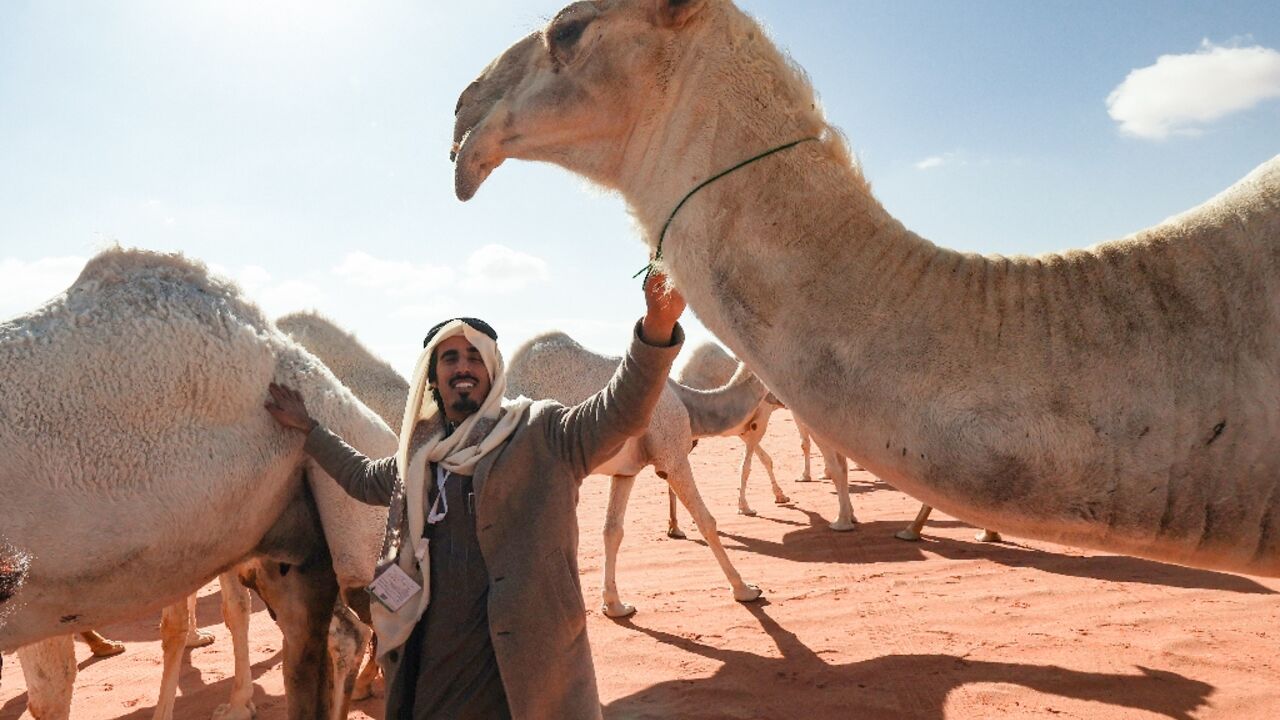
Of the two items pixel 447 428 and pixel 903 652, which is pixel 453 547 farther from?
pixel 903 652

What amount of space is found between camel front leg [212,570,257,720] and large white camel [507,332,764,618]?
104 inches

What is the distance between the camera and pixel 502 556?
226 centimetres

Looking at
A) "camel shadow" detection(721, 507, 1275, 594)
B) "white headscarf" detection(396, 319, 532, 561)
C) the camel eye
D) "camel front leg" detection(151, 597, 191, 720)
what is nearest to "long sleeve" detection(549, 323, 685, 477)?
"white headscarf" detection(396, 319, 532, 561)

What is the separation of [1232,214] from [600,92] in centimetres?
146

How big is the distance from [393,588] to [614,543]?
437cm

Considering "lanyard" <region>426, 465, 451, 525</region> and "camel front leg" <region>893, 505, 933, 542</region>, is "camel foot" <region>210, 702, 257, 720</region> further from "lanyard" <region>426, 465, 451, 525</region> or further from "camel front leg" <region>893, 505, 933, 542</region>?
"camel front leg" <region>893, 505, 933, 542</region>

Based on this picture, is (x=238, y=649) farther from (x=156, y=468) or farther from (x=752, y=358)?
(x=752, y=358)

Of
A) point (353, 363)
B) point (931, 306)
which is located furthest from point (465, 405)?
point (353, 363)

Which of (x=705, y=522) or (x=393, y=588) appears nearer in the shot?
(x=393, y=588)

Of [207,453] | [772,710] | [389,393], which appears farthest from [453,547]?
[389,393]

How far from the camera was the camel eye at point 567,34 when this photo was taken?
201 centimetres


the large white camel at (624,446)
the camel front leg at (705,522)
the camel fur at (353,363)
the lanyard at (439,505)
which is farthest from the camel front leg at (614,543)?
the lanyard at (439,505)

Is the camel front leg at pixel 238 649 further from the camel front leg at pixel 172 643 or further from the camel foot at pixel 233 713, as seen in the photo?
the camel front leg at pixel 172 643

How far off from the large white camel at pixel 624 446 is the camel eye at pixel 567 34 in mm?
4650
